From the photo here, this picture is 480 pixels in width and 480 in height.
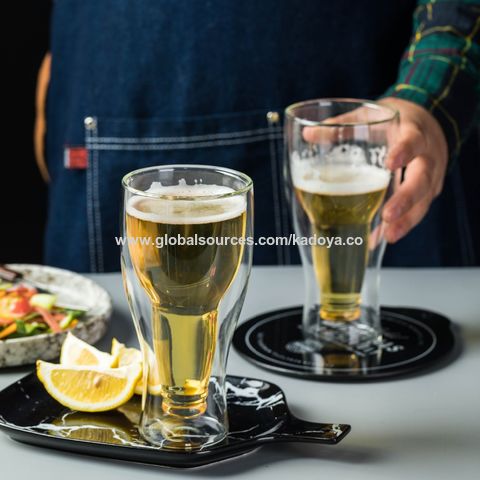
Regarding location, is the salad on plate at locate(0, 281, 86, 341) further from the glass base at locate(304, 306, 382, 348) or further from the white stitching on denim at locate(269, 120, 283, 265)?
the white stitching on denim at locate(269, 120, 283, 265)

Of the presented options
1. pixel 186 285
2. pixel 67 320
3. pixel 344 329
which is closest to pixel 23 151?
pixel 67 320

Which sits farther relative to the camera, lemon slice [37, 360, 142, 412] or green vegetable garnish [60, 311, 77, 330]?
green vegetable garnish [60, 311, 77, 330]

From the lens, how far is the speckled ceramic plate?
1144mm

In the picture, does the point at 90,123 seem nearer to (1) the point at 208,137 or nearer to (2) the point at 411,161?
(1) the point at 208,137

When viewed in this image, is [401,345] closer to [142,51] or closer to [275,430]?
[275,430]

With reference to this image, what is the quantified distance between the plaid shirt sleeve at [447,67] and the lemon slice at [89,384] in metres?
0.72

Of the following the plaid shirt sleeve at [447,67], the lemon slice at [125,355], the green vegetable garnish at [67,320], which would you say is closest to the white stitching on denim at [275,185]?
the plaid shirt sleeve at [447,67]

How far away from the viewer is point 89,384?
1.02 meters

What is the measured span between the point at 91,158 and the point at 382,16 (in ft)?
1.92

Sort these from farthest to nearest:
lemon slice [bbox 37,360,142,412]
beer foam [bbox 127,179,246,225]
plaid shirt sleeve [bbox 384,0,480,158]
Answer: plaid shirt sleeve [bbox 384,0,480,158] < lemon slice [bbox 37,360,142,412] < beer foam [bbox 127,179,246,225]

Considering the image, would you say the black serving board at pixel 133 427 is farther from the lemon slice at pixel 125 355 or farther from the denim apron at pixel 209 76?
the denim apron at pixel 209 76

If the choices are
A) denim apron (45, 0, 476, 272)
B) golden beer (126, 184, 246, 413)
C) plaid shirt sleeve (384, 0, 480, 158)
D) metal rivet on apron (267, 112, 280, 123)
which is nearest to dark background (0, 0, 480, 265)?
denim apron (45, 0, 476, 272)

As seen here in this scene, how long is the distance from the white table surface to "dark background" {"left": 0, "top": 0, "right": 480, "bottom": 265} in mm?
1592

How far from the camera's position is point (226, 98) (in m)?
1.78
